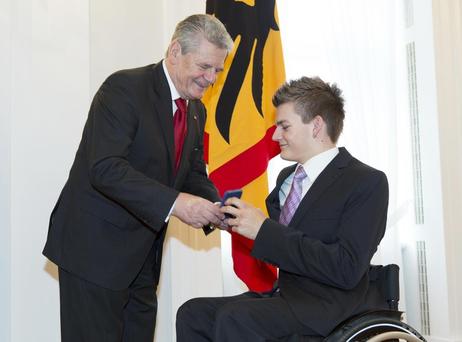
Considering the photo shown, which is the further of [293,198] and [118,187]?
[293,198]

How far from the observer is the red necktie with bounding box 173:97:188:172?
8.13ft

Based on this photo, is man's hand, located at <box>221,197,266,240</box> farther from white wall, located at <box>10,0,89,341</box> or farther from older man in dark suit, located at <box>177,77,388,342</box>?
white wall, located at <box>10,0,89,341</box>

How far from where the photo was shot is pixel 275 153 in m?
3.58

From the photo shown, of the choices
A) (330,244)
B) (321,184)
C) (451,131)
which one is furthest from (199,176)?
(451,131)

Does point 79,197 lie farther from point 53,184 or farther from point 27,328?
point 27,328

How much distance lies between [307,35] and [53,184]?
6.44 feet

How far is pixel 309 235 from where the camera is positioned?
219 cm

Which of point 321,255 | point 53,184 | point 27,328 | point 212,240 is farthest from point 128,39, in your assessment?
point 321,255

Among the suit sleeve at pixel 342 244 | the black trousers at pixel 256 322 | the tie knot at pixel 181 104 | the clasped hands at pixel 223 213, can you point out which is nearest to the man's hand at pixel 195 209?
the clasped hands at pixel 223 213

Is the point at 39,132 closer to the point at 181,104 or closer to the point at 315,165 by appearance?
the point at 181,104

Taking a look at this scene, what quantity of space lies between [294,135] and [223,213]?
0.40 m

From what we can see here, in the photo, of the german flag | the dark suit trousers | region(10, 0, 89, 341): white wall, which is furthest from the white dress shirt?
region(10, 0, 89, 341): white wall

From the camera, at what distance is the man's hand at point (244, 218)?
2137mm

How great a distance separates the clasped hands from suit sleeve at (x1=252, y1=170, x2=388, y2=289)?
5cm
